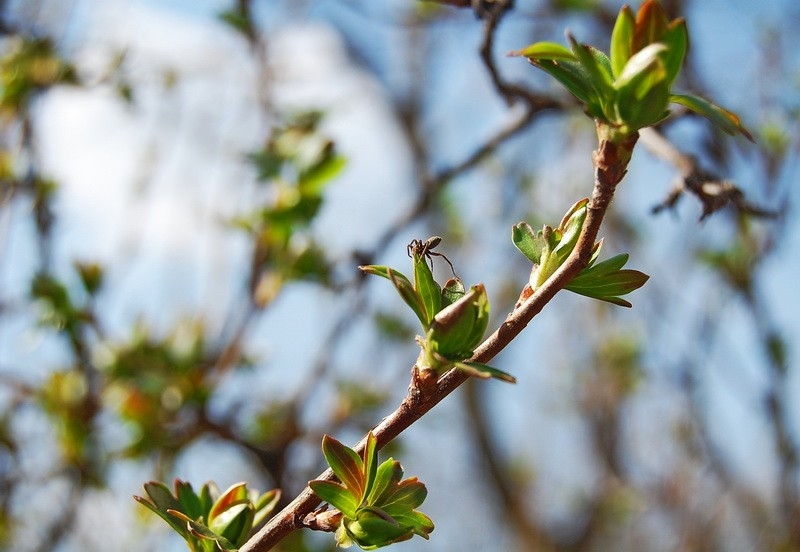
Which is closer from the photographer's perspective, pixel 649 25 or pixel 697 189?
pixel 649 25

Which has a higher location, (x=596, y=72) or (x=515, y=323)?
(x=596, y=72)

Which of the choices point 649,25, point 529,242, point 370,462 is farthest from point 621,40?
point 370,462

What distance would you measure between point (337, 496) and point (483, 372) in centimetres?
13

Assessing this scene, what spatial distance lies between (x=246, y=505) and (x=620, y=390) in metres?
2.25

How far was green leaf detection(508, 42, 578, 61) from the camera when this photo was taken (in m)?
0.39

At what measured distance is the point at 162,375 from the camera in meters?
1.20

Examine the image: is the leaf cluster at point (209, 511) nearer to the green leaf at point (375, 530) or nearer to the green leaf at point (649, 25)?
the green leaf at point (375, 530)

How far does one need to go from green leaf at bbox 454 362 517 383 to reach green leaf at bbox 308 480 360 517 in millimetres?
105

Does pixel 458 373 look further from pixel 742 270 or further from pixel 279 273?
pixel 742 270

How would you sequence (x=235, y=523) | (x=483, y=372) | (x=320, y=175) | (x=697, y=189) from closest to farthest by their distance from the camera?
(x=483, y=372) < (x=235, y=523) < (x=697, y=189) < (x=320, y=175)

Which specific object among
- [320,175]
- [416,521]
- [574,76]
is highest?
[574,76]

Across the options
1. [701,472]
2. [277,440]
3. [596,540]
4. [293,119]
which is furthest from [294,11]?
[596,540]

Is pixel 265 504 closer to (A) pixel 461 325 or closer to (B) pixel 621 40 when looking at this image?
(A) pixel 461 325

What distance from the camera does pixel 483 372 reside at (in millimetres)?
363
